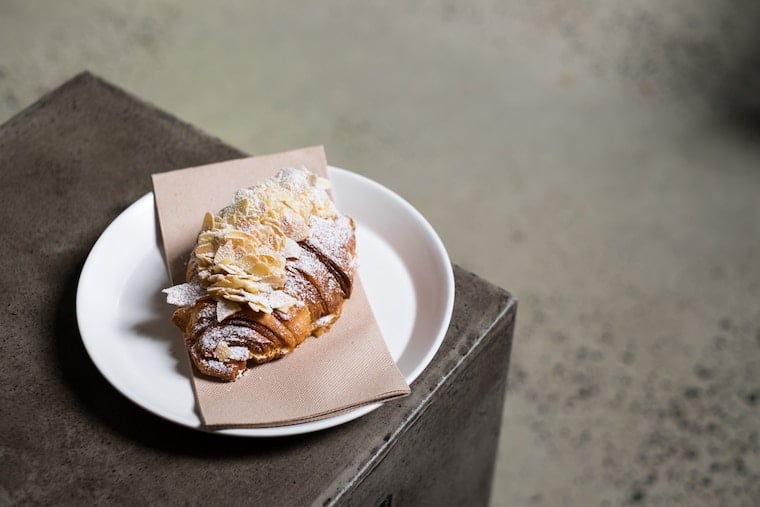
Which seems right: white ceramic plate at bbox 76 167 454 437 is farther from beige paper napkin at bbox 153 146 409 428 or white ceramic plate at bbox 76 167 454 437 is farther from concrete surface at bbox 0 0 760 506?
concrete surface at bbox 0 0 760 506

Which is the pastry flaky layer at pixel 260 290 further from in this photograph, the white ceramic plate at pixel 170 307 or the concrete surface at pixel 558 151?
the concrete surface at pixel 558 151

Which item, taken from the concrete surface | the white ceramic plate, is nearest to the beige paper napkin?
the white ceramic plate

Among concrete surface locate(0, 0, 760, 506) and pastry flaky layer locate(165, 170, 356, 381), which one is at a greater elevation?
pastry flaky layer locate(165, 170, 356, 381)

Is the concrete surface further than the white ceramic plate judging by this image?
Yes

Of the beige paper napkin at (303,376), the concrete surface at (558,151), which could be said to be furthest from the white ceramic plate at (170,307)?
the concrete surface at (558,151)

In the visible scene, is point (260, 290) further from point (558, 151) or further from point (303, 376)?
point (558, 151)

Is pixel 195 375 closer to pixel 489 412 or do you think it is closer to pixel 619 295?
pixel 489 412

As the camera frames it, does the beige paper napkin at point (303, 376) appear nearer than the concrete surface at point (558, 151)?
Yes
